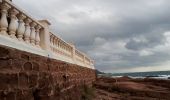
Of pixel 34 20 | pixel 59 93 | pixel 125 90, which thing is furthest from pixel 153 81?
pixel 34 20

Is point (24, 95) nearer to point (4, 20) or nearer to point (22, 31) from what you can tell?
point (22, 31)

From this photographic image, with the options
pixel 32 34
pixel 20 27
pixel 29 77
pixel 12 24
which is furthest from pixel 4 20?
pixel 32 34

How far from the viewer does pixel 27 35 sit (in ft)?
23.9

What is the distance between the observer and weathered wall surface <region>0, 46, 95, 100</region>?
5.76m

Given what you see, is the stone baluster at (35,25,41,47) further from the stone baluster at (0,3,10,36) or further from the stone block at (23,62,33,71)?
the stone baluster at (0,3,10,36)

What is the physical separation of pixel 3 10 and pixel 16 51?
0.83 metres

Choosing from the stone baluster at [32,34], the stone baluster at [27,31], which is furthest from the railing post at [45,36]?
the stone baluster at [27,31]

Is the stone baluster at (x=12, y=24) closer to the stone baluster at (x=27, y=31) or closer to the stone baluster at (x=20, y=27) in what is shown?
the stone baluster at (x=20, y=27)

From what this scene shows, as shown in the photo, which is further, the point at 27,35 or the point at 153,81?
the point at 153,81

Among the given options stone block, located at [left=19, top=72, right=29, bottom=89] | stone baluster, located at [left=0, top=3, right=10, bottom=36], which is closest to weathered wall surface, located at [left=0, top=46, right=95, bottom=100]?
stone block, located at [left=19, top=72, right=29, bottom=89]

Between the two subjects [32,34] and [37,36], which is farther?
[37,36]

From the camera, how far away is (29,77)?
22.7 ft

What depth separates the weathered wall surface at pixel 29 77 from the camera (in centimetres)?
576

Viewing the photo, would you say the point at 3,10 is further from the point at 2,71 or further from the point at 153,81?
the point at 153,81
